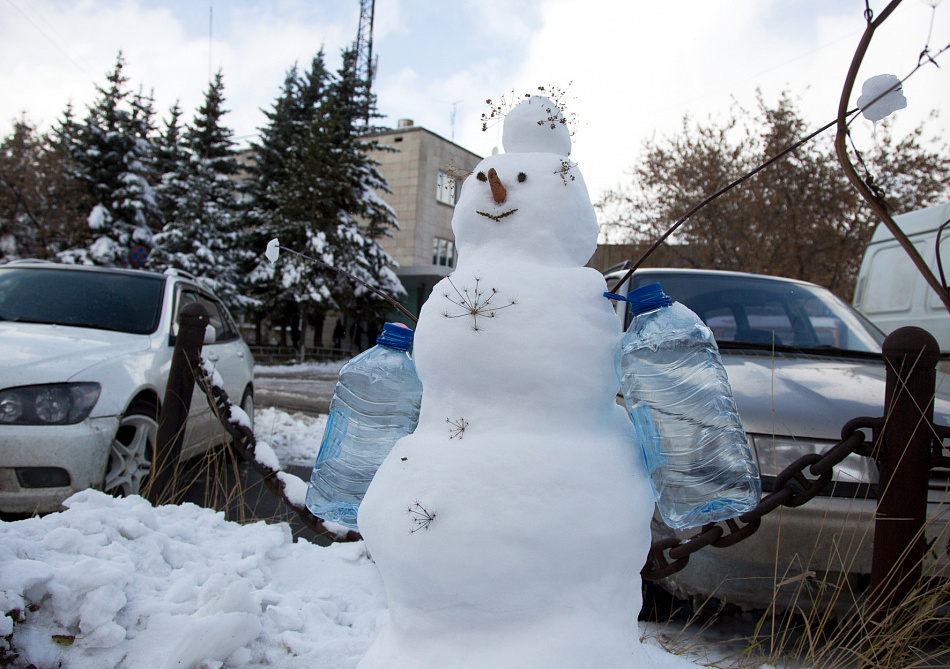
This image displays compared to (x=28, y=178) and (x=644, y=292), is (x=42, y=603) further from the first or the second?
(x=28, y=178)

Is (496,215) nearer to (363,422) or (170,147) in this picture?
(363,422)

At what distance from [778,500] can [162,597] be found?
1915 mm

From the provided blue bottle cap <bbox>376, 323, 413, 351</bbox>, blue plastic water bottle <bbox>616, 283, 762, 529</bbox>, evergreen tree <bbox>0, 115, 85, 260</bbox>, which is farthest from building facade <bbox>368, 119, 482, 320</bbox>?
blue plastic water bottle <bbox>616, 283, 762, 529</bbox>

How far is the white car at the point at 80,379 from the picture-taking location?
282 centimetres

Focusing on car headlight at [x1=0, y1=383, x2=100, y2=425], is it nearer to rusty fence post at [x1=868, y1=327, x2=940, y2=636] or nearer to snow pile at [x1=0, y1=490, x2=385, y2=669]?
snow pile at [x1=0, y1=490, x2=385, y2=669]

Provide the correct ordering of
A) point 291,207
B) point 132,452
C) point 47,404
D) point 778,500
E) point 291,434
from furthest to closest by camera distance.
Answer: point 291,207, point 291,434, point 132,452, point 47,404, point 778,500

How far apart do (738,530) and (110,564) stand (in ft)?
6.14

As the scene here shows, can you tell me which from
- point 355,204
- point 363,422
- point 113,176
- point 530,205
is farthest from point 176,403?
point 113,176

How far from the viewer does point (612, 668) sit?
104 cm

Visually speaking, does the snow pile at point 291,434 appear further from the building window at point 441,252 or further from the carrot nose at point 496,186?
the building window at point 441,252

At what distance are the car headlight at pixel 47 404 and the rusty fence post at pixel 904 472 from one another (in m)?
3.50

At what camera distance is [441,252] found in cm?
2584

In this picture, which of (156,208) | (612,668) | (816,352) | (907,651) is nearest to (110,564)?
(612,668)

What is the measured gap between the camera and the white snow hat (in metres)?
1.38
